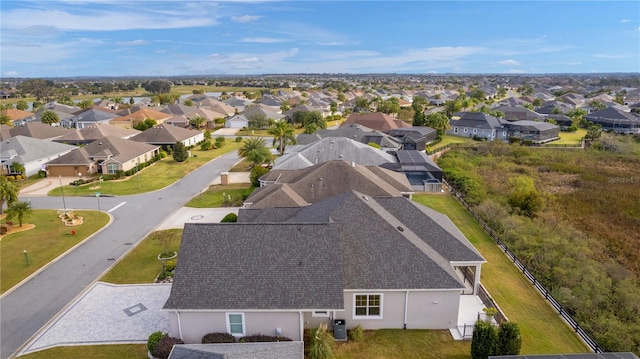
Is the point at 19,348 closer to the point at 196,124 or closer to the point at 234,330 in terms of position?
the point at 234,330

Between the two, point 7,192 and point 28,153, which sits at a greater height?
point 28,153

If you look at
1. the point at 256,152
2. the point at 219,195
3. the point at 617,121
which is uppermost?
the point at 617,121

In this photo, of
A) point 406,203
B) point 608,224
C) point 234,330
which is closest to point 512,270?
point 406,203

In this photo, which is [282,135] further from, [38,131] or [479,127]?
[479,127]

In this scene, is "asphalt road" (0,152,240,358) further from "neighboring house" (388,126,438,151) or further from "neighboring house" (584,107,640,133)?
"neighboring house" (584,107,640,133)

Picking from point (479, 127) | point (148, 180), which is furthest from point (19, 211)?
point (479, 127)
